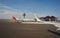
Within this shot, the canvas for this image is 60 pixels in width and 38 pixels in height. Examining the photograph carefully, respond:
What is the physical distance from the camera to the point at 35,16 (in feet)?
266

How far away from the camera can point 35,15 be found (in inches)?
3221

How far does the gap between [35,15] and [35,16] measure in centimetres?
94
